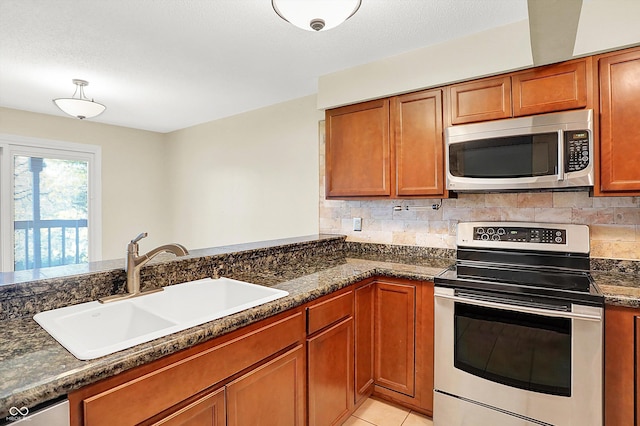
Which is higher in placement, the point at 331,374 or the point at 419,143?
the point at 419,143

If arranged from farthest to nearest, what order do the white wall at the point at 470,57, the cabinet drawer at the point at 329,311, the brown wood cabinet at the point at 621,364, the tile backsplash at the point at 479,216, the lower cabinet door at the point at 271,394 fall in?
1. the tile backsplash at the point at 479,216
2. the white wall at the point at 470,57
3. the cabinet drawer at the point at 329,311
4. the brown wood cabinet at the point at 621,364
5. the lower cabinet door at the point at 271,394

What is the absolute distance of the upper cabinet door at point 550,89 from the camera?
184 cm

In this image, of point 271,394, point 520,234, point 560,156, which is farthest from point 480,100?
point 271,394

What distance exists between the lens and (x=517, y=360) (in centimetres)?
170

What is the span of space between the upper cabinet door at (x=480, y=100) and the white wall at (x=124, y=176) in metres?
4.32

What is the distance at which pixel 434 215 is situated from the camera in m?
2.58

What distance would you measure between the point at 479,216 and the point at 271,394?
1823mm

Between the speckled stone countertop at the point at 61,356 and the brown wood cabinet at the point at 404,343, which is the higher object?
the speckled stone countertop at the point at 61,356

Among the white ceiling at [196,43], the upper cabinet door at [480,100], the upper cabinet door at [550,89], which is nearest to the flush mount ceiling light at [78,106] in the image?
the white ceiling at [196,43]

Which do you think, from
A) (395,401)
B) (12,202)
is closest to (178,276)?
(395,401)

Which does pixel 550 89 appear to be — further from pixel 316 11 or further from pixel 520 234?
pixel 316 11

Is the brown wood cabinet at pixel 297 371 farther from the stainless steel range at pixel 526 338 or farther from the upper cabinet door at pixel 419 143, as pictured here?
the upper cabinet door at pixel 419 143

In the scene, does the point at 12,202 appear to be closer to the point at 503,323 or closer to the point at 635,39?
the point at 503,323

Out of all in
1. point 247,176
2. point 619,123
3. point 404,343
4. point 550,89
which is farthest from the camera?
point 247,176
